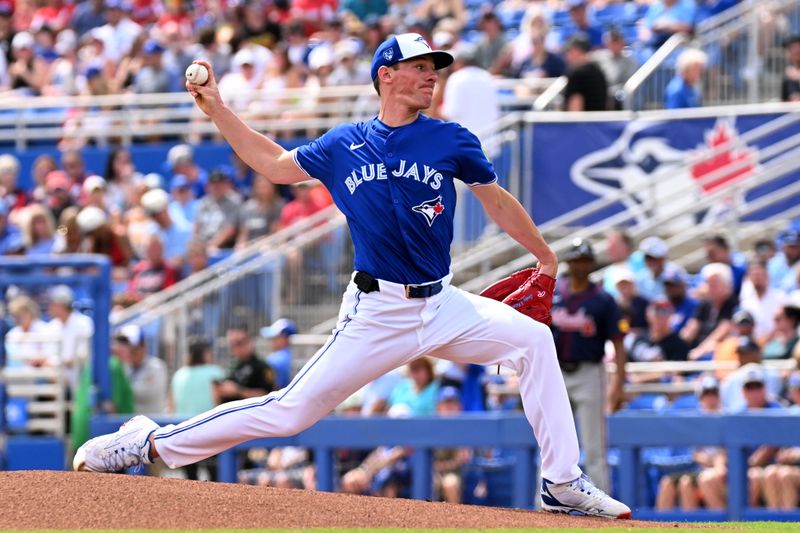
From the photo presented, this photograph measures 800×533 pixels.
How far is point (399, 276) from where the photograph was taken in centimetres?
713

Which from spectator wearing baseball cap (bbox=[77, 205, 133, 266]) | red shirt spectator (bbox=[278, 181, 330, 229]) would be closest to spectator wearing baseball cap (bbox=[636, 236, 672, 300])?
red shirt spectator (bbox=[278, 181, 330, 229])

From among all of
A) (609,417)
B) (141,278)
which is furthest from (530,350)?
(141,278)

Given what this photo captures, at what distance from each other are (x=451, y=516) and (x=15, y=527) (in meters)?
1.93

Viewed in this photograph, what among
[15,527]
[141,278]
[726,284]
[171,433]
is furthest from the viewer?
[141,278]

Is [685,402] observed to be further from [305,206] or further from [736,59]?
[736,59]

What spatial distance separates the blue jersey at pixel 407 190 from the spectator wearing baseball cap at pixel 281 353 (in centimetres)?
631

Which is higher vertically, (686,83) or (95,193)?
(686,83)

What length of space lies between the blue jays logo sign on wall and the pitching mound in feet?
23.5

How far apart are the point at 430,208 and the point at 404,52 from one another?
704mm

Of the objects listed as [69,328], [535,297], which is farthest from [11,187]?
[535,297]

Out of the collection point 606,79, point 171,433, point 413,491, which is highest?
point 606,79

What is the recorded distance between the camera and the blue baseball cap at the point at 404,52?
7.16m

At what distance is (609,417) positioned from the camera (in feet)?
38.1

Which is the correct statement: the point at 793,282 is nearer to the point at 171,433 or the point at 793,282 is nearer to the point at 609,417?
the point at 609,417
